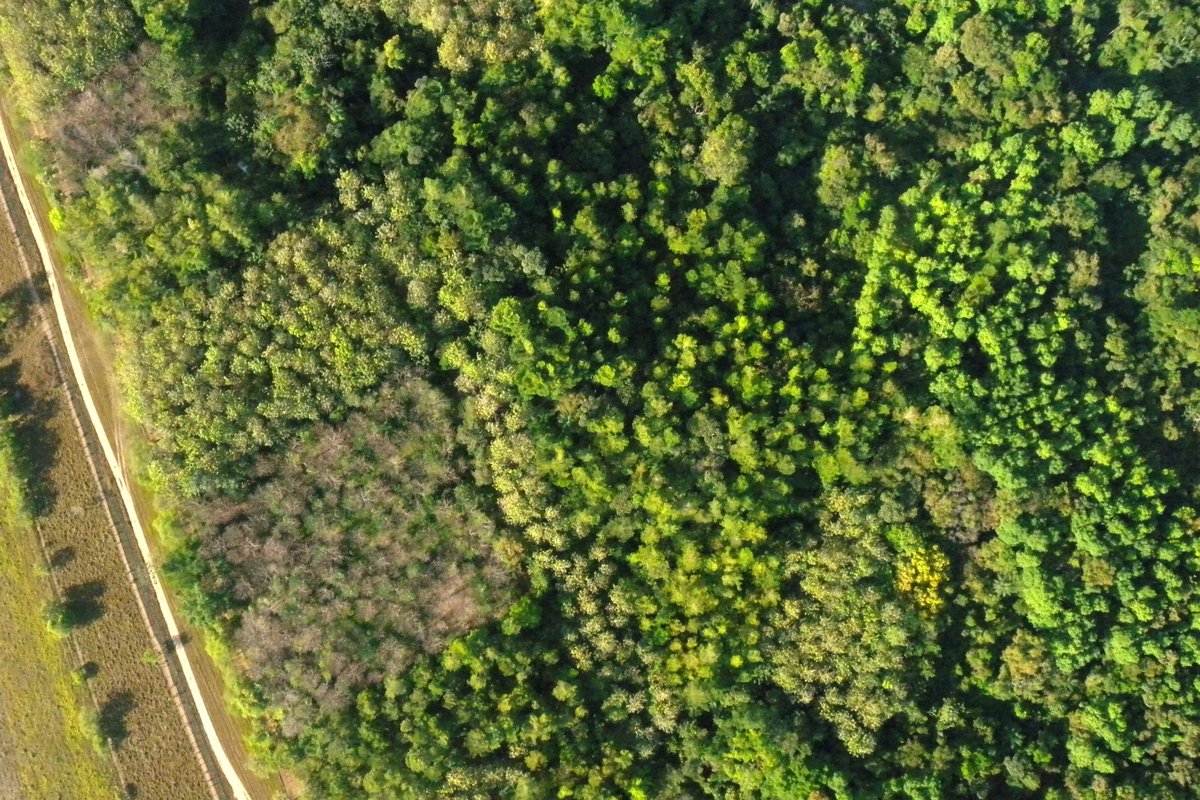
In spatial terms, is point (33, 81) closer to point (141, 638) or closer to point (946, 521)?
point (141, 638)

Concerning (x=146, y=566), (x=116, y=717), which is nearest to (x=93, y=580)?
(x=146, y=566)

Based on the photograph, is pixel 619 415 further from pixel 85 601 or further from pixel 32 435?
pixel 32 435

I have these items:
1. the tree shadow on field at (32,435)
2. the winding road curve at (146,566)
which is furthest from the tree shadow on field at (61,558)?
the winding road curve at (146,566)

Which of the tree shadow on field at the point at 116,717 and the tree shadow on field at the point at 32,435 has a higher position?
the tree shadow on field at the point at 32,435

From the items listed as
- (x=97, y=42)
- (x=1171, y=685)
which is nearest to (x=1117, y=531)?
(x=1171, y=685)

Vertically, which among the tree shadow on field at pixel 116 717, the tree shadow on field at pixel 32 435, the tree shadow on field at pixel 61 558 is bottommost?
the tree shadow on field at pixel 116 717

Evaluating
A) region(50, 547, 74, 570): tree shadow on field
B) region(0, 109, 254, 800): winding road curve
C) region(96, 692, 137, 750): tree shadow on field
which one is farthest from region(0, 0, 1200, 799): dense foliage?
region(50, 547, 74, 570): tree shadow on field

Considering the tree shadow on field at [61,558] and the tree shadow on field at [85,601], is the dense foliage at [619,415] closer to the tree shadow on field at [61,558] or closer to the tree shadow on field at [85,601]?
the tree shadow on field at [85,601]
